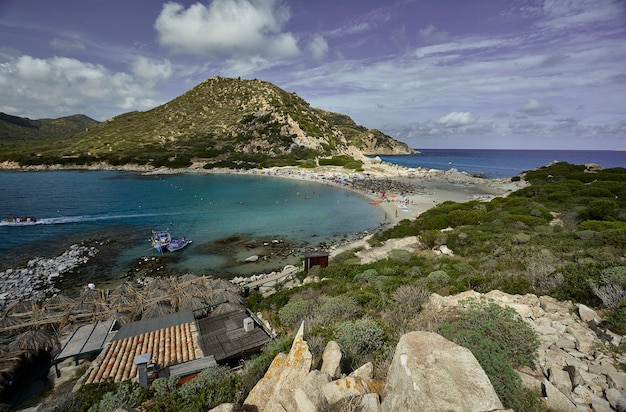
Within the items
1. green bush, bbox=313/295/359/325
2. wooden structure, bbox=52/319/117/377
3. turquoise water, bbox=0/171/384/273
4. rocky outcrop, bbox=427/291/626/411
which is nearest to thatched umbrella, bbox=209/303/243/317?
wooden structure, bbox=52/319/117/377

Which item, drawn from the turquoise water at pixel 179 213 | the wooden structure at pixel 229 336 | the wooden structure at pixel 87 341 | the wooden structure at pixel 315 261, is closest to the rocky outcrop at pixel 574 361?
the wooden structure at pixel 229 336

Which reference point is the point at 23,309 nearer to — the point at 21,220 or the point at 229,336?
the point at 229,336

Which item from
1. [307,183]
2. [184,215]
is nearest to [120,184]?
[184,215]

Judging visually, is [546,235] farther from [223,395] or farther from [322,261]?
[223,395]

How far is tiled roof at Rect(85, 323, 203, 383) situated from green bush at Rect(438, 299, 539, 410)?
9380mm

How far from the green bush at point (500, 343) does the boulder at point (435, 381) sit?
1.88 m

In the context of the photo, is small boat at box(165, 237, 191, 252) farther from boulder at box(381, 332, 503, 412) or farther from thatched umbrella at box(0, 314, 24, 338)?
boulder at box(381, 332, 503, 412)

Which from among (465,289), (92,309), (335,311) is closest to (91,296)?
(92,309)

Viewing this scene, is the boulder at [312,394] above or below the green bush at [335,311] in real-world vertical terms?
above

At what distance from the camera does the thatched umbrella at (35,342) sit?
39.9ft

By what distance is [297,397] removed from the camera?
4.41 meters

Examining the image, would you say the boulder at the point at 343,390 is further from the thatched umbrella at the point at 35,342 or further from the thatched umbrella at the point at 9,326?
the thatched umbrella at the point at 9,326

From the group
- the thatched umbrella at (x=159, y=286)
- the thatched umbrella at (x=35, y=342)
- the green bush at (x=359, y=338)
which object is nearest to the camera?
the green bush at (x=359, y=338)

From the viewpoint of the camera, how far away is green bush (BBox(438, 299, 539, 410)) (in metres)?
5.12
